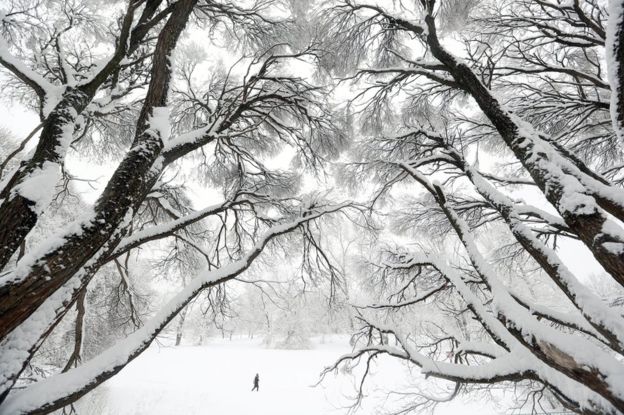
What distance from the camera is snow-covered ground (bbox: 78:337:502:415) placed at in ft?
36.1

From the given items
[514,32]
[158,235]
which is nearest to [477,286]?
[514,32]

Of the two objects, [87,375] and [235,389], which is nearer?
[87,375]

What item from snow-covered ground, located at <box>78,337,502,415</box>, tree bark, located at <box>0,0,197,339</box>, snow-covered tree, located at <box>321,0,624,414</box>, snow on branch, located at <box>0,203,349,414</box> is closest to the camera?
tree bark, located at <box>0,0,197,339</box>

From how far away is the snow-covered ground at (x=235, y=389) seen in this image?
11016 mm

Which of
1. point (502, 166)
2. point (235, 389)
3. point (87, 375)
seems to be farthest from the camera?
point (235, 389)

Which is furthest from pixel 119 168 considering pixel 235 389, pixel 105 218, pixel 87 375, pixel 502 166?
pixel 235 389

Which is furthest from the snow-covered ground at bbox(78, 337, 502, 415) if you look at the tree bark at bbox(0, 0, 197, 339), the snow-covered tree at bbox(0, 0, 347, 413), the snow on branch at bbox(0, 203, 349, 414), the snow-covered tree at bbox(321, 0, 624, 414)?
the tree bark at bbox(0, 0, 197, 339)

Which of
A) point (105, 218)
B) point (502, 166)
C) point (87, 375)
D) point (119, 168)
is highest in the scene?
point (502, 166)

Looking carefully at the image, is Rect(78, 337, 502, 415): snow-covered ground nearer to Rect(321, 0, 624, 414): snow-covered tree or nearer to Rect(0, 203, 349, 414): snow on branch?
Rect(321, 0, 624, 414): snow-covered tree

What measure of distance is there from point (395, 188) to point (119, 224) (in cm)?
386

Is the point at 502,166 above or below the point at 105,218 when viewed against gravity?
above

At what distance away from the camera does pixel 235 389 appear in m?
13.8

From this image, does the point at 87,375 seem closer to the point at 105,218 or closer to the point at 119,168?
the point at 105,218

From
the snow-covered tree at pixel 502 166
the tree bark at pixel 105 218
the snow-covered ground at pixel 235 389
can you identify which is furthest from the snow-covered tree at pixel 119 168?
the snow-covered ground at pixel 235 389
